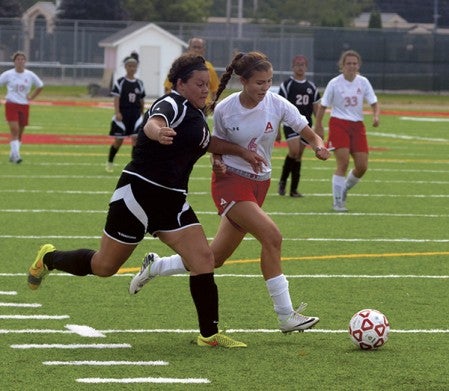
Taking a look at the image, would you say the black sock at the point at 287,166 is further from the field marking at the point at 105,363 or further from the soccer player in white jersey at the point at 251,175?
the field marking at the point at 105,363

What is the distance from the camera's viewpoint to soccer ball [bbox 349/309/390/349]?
28.1ft

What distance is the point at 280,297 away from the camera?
355 inches

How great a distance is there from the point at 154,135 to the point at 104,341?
1.55m

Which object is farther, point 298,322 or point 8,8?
point 8,8

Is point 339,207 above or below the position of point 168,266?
below

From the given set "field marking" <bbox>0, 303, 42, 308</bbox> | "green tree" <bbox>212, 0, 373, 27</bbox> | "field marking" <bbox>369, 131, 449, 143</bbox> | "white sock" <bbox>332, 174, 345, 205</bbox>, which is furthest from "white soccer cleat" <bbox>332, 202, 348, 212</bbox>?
"green tree" <bbox>212, 0, 373, 27</bbox>

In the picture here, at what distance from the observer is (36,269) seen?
957 cm

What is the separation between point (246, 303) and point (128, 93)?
13153 millimetres

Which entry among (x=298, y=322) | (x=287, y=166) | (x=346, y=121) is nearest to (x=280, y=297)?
(x=298, y=322)

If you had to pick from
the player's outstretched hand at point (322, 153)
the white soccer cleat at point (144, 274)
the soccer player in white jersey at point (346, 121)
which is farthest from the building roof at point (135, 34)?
the player's outstretched hand at point (322, 153)

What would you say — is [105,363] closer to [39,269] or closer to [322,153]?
[39,269]

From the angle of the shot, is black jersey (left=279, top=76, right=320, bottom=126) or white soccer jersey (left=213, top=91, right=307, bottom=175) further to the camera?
black jersey (left=279, top=76, right=320, bottom=126)

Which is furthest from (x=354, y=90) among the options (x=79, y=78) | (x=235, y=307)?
(x=79, y=78)

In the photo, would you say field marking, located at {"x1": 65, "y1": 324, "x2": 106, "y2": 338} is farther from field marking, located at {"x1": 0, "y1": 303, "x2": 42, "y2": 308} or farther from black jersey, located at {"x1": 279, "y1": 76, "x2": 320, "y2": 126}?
black jersey, located at {"x1": 279, "y1": 76, "x2": 320, "y2": 126}
